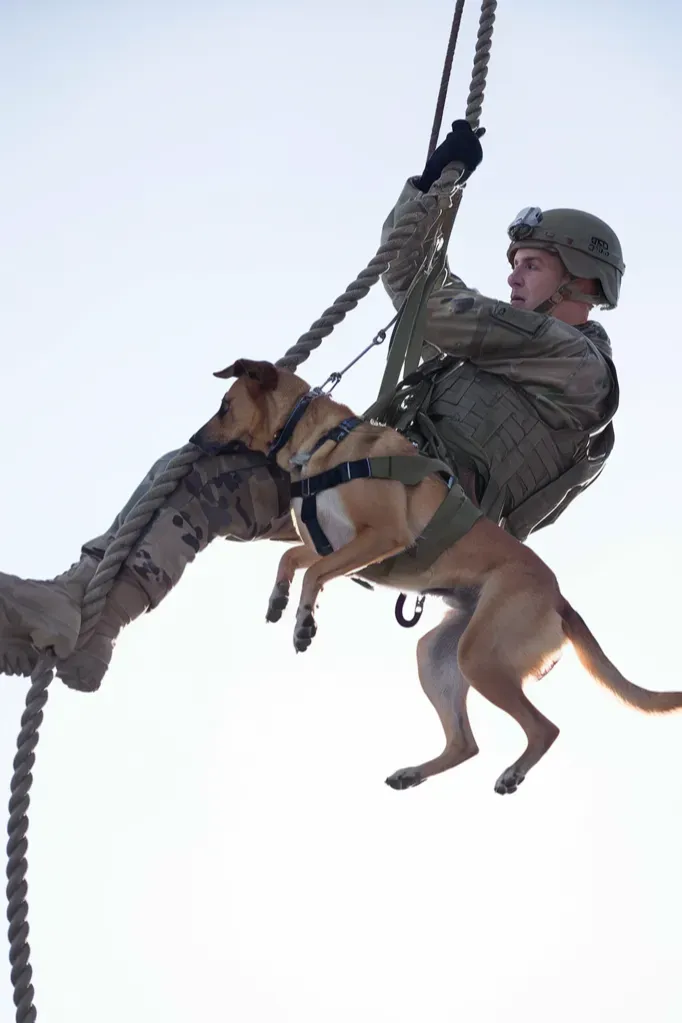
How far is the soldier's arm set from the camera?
26.1 ft

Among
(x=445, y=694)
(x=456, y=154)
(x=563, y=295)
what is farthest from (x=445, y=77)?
(x=445, y=694)

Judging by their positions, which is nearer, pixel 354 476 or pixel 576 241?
pixel 354 476

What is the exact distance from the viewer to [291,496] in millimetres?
7586

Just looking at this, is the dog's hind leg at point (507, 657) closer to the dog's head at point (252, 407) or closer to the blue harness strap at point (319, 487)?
the blue harness strap at point (319, 487)

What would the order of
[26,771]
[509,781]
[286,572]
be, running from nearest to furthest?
[26,771] < [509,781] < [286,572]

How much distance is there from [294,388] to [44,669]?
1.71m

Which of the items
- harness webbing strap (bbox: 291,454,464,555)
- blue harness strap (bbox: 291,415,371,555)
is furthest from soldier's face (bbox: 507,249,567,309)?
blue harness strap (bbox: 291,415,371,555)

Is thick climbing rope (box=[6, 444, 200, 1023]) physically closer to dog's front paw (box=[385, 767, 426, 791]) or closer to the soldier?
the soldier

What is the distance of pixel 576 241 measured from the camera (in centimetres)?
844

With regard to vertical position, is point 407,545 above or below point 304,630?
above

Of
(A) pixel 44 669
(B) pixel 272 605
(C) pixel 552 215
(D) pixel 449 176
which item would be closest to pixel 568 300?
(C) pixel 552 215

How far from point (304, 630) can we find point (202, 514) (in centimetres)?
69

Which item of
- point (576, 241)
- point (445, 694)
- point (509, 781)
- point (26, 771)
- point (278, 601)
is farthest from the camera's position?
point (576, 241)

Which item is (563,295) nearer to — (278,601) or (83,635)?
(278,601)
